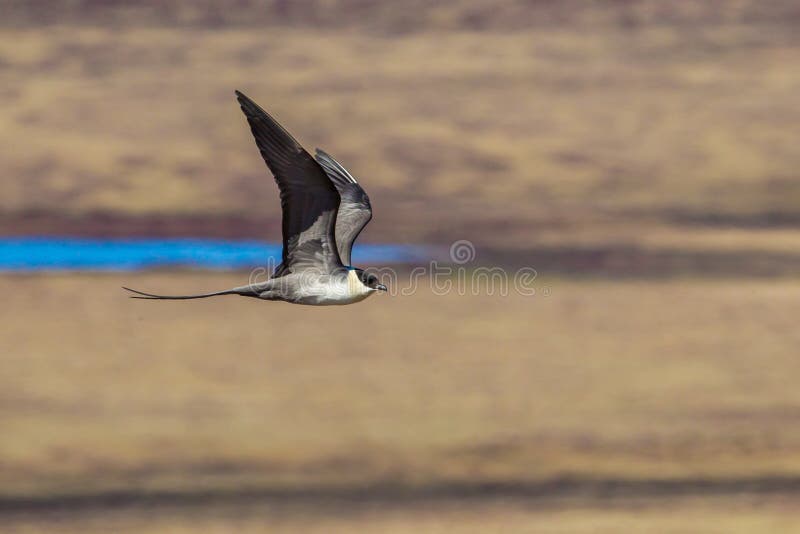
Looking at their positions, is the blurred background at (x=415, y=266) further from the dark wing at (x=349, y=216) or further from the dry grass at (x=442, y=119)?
the dark wing at (x=349, y=216)

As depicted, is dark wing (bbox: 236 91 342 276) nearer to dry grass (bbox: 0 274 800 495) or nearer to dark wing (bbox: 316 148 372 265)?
dark wing (bbox: 316 148 372 265)

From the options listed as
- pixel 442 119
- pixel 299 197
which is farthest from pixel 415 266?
pixel 299 197

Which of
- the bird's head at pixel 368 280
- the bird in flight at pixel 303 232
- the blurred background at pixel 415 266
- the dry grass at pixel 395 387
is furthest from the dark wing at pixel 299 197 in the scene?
the dry grass at pixel 395 387

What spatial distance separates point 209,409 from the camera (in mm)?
13547

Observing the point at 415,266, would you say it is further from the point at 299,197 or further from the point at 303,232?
the point at 299,197

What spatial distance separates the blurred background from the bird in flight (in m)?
2.98

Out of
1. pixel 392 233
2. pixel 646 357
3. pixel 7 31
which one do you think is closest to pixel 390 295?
pixel 392 233

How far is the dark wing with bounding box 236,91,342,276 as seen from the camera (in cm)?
916

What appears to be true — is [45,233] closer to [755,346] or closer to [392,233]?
[392,233]

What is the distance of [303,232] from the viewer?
9.77 m

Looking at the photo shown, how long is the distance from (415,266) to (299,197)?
7162 mm

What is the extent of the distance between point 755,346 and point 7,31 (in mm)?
12689

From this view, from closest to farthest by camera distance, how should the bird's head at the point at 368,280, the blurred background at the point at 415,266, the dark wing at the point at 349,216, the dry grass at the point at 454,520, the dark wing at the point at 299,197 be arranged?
the dark wing at the point at 299,197, the bird's head at the point at 368,280, the dark wing at the point at 349,216, the dry grass at the point at 454,520, the blurred background at the point at 415,266

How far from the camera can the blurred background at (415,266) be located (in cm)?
1283
